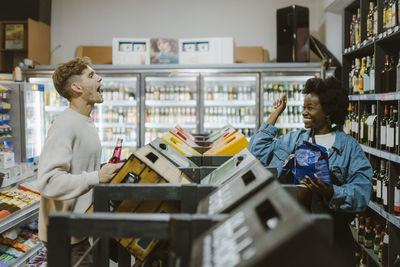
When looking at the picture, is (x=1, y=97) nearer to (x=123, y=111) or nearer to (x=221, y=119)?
(x=123, y=111)

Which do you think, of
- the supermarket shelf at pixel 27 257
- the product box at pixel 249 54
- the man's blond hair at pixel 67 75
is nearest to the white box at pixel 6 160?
the supermarket shelf at pixel 27 257

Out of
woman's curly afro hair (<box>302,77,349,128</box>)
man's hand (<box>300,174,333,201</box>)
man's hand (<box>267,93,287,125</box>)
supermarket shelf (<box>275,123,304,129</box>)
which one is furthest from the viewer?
supermarket shelf (<box>275,123,304,129</box>)

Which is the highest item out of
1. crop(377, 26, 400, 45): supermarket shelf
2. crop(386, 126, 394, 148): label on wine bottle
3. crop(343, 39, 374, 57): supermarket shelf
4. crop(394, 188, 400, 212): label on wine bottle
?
crop(343, 39, 374, 57): supermarket shelf

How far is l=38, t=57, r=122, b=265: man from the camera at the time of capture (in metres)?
1.74

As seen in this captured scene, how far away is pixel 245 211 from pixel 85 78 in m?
1.58

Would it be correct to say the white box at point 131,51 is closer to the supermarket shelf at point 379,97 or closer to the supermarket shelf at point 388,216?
the supermarket shelf at point 379,97

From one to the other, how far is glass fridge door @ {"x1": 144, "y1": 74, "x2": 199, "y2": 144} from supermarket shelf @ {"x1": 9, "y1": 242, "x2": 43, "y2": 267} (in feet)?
7.65

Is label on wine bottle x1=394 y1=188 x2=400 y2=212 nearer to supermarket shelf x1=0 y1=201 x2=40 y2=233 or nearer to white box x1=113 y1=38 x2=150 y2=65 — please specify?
supermarket shelf x1=0 y1=201 x2=40 y2=233

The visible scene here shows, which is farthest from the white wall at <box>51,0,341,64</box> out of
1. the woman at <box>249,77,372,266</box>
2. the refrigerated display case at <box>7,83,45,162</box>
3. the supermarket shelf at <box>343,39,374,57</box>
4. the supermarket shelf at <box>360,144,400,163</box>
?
the woman at <box>249,77,372,266</box>

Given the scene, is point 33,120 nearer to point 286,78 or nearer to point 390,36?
point 286,78

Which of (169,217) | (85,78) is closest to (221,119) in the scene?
(85,78)

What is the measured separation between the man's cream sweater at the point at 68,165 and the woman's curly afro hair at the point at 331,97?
127 centimetres

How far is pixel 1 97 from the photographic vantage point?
3.56 m

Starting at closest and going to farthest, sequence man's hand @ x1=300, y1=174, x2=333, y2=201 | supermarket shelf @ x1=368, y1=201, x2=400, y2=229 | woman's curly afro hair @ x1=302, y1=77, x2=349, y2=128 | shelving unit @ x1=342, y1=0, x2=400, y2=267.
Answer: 1. man's hand @ x1=300, y1=174, x2=333, y2=201
2. woman's curly afro hair @ x1=302, y1=77, x2=349, y2=128
3. supermarket shelf @ x1=368, y1=201, x2=400, y2=229
4. shelving unit @ x1=342, y1=0, x2=400, y2=267
